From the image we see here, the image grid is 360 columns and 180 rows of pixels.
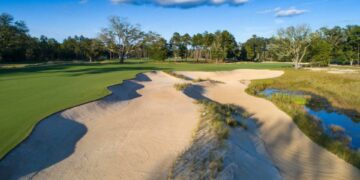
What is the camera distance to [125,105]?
1592 centimetres

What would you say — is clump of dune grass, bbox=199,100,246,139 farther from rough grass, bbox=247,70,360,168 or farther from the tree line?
the tree line

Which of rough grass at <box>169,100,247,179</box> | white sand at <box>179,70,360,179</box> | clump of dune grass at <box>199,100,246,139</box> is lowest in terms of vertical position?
white sand at <box>179,70,360,179</box>

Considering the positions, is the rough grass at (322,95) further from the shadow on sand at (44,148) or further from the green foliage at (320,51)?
the green foliage at (320,51)

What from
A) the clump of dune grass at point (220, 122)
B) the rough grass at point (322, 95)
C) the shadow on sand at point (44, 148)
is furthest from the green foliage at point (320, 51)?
the shadow on sand at point (44, 148)

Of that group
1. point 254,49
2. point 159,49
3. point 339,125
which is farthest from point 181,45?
point 339,125

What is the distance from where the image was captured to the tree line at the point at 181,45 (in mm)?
63812

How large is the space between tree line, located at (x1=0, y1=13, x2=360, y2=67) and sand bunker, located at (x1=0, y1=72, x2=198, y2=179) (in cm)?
5607

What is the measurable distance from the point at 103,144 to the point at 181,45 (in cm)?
7731

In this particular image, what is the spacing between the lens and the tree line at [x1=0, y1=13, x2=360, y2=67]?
63.8 m

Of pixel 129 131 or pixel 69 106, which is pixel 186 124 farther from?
pixel 69 106

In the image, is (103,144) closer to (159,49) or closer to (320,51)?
(159,49)

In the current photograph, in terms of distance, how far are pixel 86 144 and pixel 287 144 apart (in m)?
8.39

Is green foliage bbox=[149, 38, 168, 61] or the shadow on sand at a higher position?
green foliage bbox=[149, 38, 168, 61]

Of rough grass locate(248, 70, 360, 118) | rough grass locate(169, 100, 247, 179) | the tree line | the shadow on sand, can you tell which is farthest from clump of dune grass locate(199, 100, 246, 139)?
the tree line
